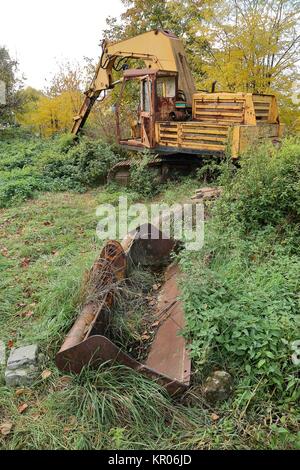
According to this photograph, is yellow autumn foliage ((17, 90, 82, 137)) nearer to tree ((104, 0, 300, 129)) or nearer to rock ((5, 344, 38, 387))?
tree ((104, 0, 300, 129))

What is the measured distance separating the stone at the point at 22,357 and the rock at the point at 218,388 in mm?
1355

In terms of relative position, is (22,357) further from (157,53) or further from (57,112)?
(57,112)

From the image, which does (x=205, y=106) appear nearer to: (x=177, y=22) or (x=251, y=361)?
(x=251, y=361)

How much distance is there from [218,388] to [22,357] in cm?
152

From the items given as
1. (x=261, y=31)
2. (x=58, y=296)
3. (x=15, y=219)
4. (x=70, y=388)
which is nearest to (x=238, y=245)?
(x=58, y=296)

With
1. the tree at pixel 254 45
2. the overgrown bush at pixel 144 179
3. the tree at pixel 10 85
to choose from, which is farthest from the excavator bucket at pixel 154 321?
the tree at pixel 10 85

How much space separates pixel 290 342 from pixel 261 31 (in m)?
7.69

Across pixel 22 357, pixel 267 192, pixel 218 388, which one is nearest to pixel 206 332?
pixel 218 388

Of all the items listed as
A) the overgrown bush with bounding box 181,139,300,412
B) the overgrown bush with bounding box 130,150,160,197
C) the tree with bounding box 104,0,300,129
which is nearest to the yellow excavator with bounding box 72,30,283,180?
the overgrown bush with bounding box 130,150,160,197

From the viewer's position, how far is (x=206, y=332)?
264cm

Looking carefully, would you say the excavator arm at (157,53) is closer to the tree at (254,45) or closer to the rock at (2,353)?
the tree at (254,45)

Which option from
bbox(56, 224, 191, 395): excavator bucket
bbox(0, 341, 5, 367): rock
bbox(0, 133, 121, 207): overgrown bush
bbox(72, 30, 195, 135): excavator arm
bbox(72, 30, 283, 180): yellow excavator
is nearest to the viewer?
bbox(56, 224, 191, 395): excavator bucket

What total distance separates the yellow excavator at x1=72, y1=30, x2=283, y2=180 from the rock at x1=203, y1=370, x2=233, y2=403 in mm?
4723

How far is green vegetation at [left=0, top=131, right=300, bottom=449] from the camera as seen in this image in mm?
2287
